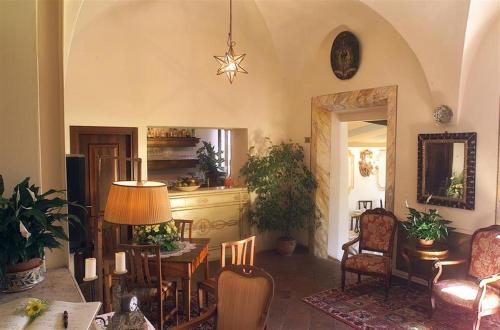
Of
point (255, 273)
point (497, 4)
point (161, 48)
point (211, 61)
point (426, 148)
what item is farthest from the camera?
point (211, 61)

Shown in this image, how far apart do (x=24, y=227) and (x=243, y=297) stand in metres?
A: 1.44

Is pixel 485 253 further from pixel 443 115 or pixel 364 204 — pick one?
pixel 364 204

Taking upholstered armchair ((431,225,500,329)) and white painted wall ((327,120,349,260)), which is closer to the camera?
upholstered armchair ((431,225,500,329))

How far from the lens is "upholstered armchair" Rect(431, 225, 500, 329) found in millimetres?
3350

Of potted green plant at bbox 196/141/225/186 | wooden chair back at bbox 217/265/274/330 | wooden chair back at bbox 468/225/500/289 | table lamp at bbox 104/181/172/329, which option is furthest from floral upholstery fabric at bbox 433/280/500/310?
potted green plant at bbox 196/141/225/186

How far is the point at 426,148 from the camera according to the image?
454 cm

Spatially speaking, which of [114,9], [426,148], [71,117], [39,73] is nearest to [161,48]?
[114,9]

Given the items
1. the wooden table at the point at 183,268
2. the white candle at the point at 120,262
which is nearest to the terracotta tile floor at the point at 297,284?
the wooden table at the point at 183,268

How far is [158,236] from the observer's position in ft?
12.1

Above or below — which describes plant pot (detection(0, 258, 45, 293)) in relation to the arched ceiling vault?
below

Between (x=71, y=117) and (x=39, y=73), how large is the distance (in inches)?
105

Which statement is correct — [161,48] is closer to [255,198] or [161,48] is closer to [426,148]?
[255,198]

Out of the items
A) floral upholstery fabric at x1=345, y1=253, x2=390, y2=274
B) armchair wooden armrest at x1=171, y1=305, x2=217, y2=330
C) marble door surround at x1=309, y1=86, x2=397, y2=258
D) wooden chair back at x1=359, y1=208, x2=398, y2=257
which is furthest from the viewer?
marble door surround at x1=309, y1=86, x2=397, y2=258

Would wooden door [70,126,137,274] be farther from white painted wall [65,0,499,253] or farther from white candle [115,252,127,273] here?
white candle [115,252,127,273]
